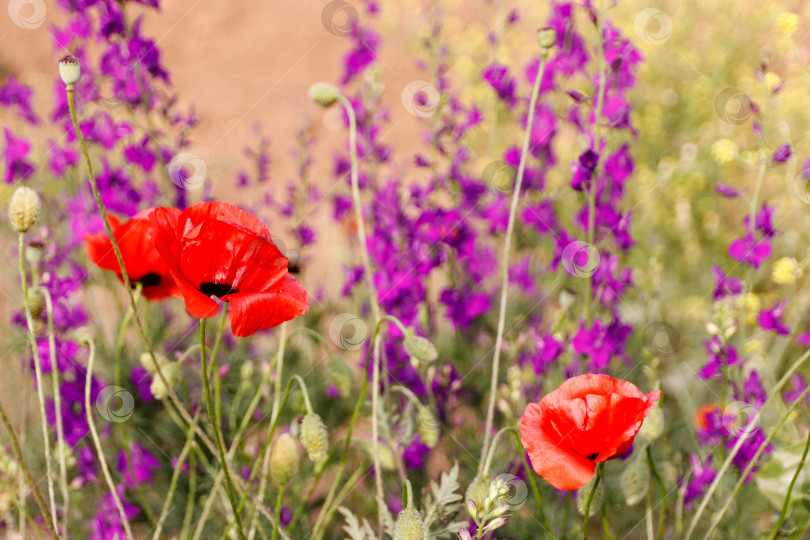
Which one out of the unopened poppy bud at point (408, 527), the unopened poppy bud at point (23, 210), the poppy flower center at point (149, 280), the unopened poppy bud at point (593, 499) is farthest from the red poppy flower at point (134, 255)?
the unopened poppy bud at point (593, 499)

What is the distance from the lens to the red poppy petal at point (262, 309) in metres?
0.61

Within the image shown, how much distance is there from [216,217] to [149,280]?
1.03ft

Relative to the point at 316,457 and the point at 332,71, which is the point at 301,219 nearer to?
the point at 316,457

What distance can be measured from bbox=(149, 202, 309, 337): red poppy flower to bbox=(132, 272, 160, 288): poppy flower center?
0.28m

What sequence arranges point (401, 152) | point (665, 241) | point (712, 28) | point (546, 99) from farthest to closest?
point (401, 152) < point (712, 28) < point (665, 241) < point (546, 99)

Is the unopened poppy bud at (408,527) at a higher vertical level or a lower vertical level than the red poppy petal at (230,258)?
lower

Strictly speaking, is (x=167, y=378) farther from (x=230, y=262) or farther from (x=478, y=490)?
(x=478, y=490)

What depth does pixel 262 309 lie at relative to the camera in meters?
0.64

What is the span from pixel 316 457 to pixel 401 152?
11.3ft

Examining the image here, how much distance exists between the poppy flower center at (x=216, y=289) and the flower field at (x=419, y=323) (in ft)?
0.05

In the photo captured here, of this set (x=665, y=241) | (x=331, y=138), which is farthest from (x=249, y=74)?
(x=665, y=241)

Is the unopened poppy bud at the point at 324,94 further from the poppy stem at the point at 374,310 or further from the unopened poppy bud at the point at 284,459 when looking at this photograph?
the unopened poppy bud at the point at 284,459

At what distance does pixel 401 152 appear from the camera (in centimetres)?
410

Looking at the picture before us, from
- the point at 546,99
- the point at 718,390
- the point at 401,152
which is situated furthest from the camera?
the point at 401,152
